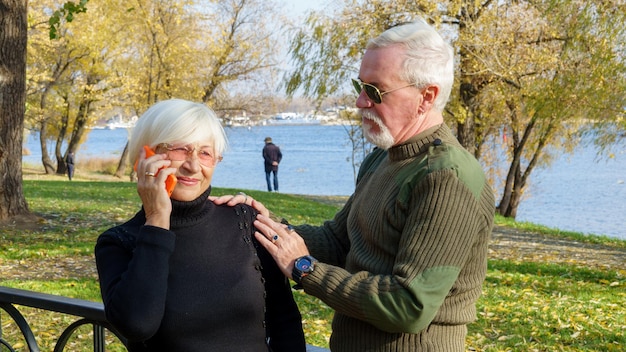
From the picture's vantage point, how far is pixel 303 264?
2.36 m

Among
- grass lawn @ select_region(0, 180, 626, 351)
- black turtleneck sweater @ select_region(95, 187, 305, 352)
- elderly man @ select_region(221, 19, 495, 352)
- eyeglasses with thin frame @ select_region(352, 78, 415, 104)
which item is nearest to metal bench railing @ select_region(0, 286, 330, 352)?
black turtleneck sweater @ select_region(95, 187, 305, 352)

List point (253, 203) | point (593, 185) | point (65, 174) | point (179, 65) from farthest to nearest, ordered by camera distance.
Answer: point (593, 185) < point (65, 174) < point (179, 65) < point (253, 203)

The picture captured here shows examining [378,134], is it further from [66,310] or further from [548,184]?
[548,184]

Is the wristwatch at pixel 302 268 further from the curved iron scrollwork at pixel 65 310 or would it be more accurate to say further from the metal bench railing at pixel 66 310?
the curved iron scrollwork at pixel 65 310

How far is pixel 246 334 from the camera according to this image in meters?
2.49

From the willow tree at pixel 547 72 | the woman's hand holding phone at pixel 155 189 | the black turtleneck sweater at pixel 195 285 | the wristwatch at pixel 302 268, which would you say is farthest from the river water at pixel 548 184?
the woman's hand holding phone at pixel 155 189

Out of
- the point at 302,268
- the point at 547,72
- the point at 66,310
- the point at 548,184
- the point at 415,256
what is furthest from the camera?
the point at 548,184

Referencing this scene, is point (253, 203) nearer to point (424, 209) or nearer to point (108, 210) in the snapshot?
point (424, 209)

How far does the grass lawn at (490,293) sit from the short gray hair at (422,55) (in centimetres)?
317

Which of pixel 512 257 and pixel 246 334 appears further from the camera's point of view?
pixel 512 257

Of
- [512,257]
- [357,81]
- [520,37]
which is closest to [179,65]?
[520,37]

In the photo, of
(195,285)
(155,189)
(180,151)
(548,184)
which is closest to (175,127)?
(180,151)

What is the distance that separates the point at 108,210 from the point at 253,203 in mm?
11521

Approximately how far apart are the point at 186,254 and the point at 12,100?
378 inches
